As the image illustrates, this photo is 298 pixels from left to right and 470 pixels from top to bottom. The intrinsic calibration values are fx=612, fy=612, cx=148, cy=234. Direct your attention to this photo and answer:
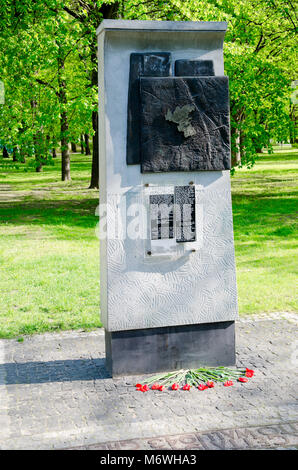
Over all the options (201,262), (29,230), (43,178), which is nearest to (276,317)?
(201,262)

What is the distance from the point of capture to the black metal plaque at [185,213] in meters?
5.65

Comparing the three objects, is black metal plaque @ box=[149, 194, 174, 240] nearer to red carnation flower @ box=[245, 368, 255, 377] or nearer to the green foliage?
red carnation flower @ box=[245, 368, 255, 377]

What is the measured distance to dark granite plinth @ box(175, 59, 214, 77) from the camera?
18.3 feet

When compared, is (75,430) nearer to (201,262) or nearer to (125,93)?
(201,262)

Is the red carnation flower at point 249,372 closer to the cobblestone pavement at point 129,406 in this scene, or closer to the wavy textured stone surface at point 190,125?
the cobblestone pavement at point 129,406

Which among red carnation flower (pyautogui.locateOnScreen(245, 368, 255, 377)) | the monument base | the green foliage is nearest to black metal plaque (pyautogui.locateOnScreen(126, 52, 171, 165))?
the monument base

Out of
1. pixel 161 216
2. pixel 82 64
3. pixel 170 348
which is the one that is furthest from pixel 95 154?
pixel 170 348

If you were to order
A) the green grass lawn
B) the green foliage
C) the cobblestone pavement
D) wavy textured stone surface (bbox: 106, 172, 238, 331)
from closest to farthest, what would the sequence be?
the cobblestone pavement
wavy textured stone surface (bbox: 106, 172, 238, 331)
the green grass lawn
the green foliage

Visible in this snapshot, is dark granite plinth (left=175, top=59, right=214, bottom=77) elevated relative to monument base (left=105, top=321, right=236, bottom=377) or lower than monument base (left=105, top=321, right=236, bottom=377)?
elevated

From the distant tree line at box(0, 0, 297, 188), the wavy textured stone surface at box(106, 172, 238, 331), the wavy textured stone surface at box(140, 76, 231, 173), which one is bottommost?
the wavy textured stone surface at box(106, 172, 238, 331)

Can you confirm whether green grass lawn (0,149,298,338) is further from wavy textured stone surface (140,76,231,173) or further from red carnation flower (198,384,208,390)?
wavy textured stone surface (140,76,231,173)

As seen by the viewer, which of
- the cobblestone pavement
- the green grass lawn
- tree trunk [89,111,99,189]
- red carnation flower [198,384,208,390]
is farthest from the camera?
tree trunk [89,111,99,189]

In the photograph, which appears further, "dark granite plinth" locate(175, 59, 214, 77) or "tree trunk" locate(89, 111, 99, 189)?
"tree trunk" locate(89, 111, 99, 189)

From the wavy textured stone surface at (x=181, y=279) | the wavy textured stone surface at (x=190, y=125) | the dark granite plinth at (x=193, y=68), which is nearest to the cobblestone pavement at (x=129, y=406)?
the wavy textured stone surface at (x=181, y=279)
